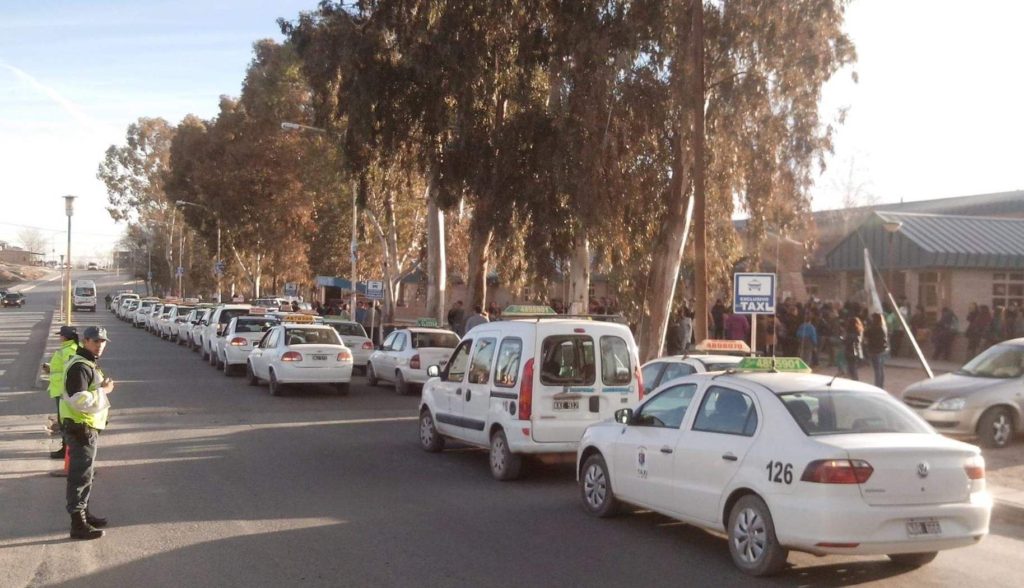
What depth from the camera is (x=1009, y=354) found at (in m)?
15.0

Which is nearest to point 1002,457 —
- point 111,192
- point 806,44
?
point 806,44

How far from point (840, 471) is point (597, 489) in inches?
126

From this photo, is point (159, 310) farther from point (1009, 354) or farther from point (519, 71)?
point (1009, 354)

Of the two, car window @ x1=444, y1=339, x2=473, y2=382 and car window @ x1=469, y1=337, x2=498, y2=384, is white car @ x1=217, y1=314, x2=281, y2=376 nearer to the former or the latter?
car window @ x1=444, y1=339, x2=473, y2=382

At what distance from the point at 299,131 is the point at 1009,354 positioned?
40415 mm

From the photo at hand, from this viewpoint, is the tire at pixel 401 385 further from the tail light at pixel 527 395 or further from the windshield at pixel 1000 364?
the windshield at pixel 1000 364

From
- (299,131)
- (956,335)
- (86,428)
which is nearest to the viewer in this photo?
(86,428)

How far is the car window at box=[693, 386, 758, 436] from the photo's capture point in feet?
25.8

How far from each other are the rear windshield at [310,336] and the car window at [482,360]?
9.35 m

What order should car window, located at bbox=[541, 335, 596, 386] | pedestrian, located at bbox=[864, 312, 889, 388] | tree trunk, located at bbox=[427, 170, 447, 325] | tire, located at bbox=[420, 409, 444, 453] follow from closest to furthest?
car window, located at bbox=[541, 335, 596, 386]
tire, located at bbox=[420, 409, 444, 453]
pedestrian, located at bbox=[864, 312, 889, 388]
tree trunk, located at bbox=[427, 170, 447, 325]

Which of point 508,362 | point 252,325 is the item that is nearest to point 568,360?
point 508,362

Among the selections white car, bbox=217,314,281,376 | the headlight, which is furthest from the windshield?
white car, bbox=217,314,281,376

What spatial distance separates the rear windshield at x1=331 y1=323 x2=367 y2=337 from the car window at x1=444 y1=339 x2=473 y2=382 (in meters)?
13.9

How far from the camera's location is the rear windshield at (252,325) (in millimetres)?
26422
